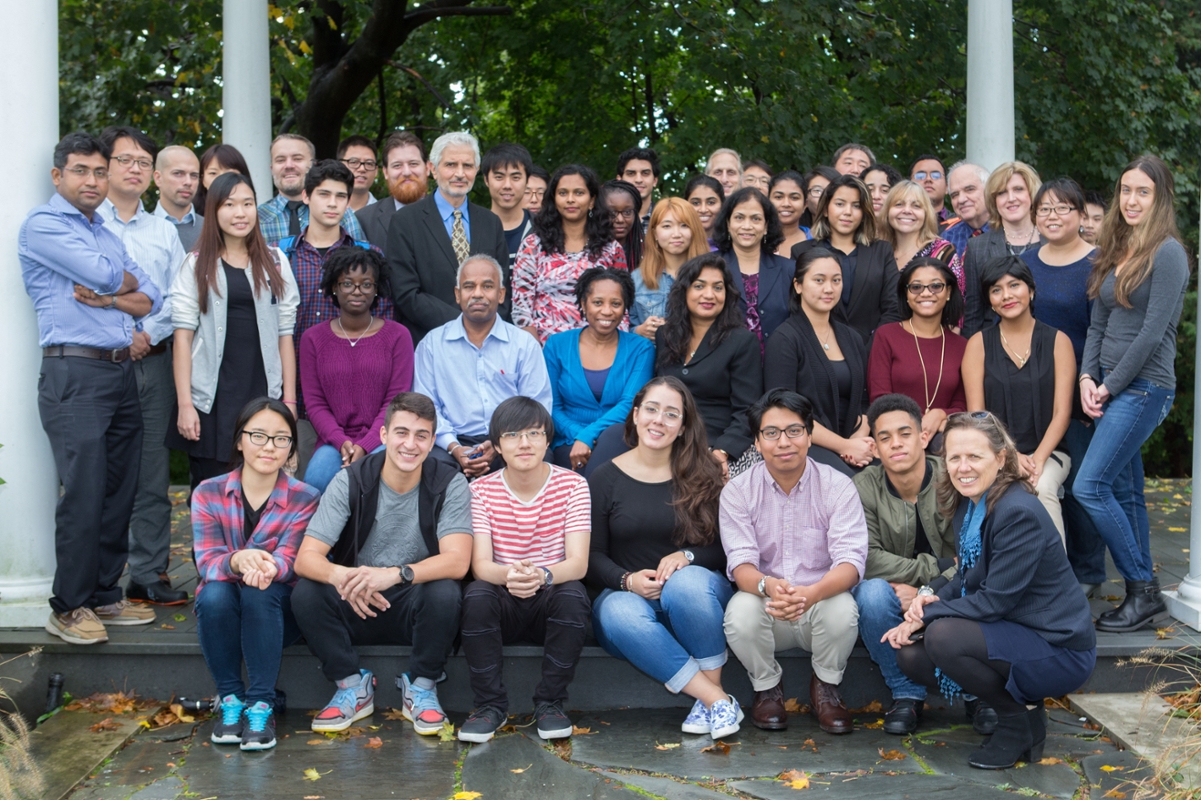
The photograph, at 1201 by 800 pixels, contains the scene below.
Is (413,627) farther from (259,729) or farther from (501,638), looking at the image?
(259,729)

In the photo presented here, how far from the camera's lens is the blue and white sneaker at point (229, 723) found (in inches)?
174

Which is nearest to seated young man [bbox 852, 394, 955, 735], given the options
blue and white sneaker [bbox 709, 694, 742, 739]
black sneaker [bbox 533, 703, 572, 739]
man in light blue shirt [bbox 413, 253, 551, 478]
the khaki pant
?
the khaki pant

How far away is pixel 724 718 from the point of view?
4.50m

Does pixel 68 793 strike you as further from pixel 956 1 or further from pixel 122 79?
pixel 956 1

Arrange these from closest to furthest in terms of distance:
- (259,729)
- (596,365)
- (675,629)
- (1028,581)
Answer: (1028,581)
(259,729)
(675,629)
(596,365)

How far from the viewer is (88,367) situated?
195 inches

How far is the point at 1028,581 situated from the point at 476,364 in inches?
107

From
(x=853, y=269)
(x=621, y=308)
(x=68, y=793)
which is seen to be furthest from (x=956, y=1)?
(x=68, y=793)

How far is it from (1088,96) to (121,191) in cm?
938

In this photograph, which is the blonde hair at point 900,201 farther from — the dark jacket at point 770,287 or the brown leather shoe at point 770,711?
the brown leather shoe at point 770,711

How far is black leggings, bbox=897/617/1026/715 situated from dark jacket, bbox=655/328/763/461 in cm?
147

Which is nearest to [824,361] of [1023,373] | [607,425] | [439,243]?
[1023,373]

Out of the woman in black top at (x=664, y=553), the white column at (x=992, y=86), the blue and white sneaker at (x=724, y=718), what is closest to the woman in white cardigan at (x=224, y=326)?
the woman in black top at (x=664, y=553)

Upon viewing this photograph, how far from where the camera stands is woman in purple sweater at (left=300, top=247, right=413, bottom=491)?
5.48m
